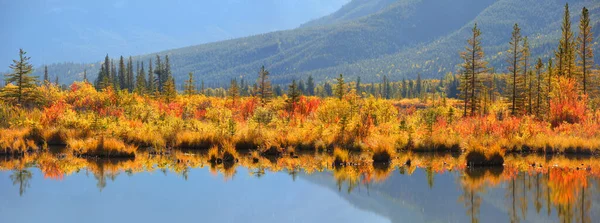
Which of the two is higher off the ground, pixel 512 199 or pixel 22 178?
pixel 22 178

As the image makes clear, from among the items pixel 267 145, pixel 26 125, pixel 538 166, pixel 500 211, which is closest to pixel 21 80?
pixel 26 125

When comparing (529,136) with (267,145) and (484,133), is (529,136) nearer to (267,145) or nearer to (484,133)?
(484,133)

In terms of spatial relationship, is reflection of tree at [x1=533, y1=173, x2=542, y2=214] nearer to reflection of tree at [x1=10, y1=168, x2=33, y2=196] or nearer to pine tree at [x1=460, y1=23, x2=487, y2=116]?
reflection of tree at [x1=10, y1=168, x2=33, y2=196]

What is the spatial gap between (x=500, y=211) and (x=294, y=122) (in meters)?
17.2

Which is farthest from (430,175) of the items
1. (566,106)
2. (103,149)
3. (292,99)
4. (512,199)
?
(292,99)

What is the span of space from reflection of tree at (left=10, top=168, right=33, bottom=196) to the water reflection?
0.08 feet

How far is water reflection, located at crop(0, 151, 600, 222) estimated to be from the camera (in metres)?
13.7

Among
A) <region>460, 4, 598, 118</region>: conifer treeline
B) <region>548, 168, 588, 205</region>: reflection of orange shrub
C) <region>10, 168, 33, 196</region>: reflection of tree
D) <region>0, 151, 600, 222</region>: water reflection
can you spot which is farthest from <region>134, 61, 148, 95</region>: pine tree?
<region>548, 168, 588, 205</region>: reflection of orange shrub

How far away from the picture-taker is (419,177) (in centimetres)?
1772

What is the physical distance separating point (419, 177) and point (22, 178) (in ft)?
32.8

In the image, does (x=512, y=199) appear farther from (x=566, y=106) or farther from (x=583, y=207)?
(x=566, y=106)

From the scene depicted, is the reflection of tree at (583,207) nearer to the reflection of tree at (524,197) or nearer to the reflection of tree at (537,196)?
the reflection of tree at (537,196)

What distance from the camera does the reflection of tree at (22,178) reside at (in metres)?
15.5

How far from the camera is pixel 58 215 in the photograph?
12773 millimetres
